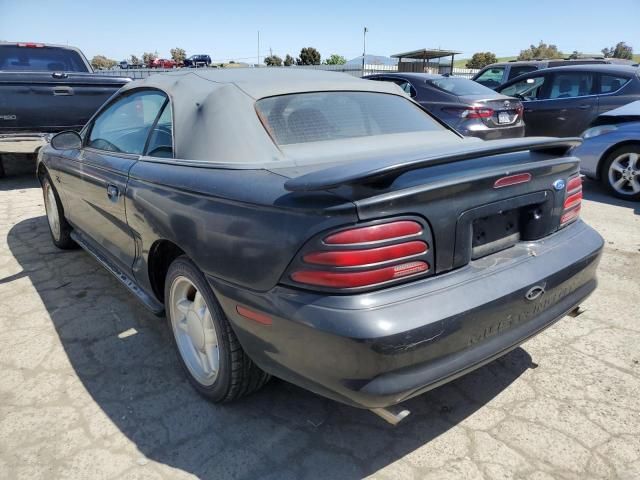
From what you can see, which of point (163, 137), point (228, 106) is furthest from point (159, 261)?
point (228, 106)

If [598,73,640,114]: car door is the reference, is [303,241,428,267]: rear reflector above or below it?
below

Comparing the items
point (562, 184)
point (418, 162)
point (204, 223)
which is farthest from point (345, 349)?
point (562, 184)

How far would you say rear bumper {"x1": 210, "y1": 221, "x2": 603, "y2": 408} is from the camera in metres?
1.62

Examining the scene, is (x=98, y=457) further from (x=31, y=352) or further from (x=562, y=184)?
(x=562, y=184)

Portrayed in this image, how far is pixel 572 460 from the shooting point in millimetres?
1982

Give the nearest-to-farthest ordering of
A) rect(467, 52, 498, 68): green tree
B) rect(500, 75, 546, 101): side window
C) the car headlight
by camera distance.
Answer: the car headlight, rect(500, 75, 546, 101): side window, rect(467, 52, 498, 68): green tree

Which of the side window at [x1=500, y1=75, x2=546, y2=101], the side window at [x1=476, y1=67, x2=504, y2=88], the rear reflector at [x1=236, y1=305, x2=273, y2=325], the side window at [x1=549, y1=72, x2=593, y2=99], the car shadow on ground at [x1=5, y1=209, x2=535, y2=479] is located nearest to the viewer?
the rear reflector at [x1=236, y1=305, x2=273, y2=325]

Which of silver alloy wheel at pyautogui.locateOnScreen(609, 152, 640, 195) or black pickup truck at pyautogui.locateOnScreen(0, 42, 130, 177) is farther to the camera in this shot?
black pickup truck at pyautogui.locateOnScreen(0, 42, 130, 177)

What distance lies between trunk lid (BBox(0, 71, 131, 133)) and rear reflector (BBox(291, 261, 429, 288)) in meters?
6.29

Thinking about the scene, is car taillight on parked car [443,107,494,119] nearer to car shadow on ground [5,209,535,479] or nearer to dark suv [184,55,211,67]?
car shadow on ground [5,209,535,479]

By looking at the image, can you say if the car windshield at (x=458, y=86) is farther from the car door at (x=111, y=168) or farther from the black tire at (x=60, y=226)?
the black tire at (x=60, y=226)

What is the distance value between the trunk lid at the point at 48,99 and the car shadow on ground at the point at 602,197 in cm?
658

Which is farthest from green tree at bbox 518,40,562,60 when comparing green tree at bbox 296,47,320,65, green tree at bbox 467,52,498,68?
green tree at bbox 296,47,320,65

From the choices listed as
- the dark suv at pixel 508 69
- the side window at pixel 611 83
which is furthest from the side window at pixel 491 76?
the side window at pixel 611 83
